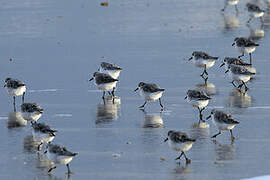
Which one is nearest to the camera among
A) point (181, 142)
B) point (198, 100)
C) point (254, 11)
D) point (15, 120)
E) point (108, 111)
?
point (181, 142)

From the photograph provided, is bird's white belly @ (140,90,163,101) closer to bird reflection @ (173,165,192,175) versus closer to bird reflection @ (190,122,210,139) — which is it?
bird reflection @ (190,122,210,139)

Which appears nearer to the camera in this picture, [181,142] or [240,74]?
[181,142]

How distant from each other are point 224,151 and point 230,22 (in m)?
18.5

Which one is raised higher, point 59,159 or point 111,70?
point 111,70

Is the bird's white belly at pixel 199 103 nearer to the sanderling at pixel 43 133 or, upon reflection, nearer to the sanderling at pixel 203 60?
the sanderling at pixel 43 133

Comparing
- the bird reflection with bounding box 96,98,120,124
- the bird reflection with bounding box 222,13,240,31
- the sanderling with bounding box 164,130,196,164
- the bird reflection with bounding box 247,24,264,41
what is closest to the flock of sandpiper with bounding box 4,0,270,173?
the sanderling with bounding box 164,130,196,164

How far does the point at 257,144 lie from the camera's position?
54.8 feet

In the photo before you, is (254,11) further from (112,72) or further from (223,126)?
(223,126)

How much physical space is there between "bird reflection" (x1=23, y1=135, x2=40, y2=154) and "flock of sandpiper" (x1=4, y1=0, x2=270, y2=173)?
0.13 meters

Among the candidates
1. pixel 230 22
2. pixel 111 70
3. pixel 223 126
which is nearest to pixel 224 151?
pixel 223 126

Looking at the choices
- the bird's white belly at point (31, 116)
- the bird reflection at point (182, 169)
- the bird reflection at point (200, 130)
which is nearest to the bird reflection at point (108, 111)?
the bird's white belly at point (31, 116)

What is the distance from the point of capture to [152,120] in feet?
63.4

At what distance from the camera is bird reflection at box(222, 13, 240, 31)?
107 feet

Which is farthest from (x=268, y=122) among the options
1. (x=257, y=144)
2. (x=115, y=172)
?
(x=115, y=172)
